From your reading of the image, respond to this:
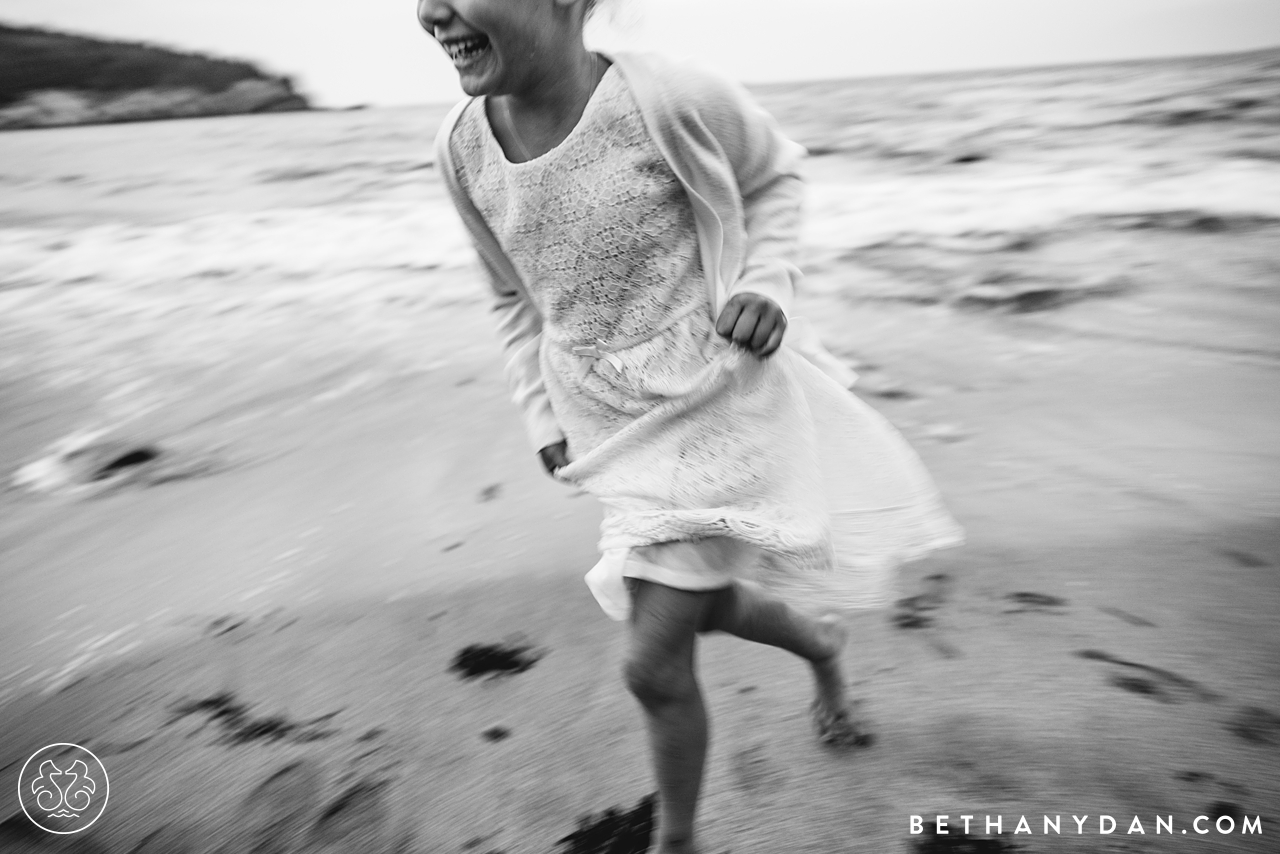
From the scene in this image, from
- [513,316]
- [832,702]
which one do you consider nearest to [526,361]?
[513,316]

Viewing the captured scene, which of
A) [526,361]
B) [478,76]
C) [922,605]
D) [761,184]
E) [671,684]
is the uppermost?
[478,76]

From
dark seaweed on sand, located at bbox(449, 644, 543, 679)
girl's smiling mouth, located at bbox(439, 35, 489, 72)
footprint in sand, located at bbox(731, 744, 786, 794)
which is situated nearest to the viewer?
girl's smiling mouth, located at bbox(439, 35, 489, 72)

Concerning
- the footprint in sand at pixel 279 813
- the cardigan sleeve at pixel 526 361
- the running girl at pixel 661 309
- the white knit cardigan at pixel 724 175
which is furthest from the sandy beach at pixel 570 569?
the white knit cardigan at pixel 724 175

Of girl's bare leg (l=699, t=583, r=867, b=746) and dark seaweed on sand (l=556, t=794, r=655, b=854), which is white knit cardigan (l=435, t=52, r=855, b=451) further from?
dark seaweed on sand (l=556, t=794, r=655, b=854)

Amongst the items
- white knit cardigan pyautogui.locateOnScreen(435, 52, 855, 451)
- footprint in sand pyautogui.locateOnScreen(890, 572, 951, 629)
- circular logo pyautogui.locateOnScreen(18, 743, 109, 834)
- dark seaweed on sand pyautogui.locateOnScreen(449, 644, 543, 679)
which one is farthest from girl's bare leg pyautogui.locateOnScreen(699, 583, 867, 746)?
circular logo pyautogui.locateOnScreen(18, 743, 109, 834)

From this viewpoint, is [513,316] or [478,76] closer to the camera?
[478,76]

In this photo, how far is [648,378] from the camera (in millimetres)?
1094

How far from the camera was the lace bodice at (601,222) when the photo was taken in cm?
106

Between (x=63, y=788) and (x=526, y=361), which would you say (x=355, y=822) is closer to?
(x=63, y=788)

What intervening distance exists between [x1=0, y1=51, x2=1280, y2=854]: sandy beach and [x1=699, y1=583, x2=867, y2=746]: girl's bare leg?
0.04 m

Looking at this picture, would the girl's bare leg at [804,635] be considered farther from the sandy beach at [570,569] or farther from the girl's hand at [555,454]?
the girl's hand at [555,454]

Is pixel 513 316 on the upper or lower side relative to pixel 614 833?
upper

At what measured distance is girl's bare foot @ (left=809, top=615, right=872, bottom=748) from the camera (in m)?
1.31

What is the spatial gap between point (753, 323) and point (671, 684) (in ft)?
1.30
